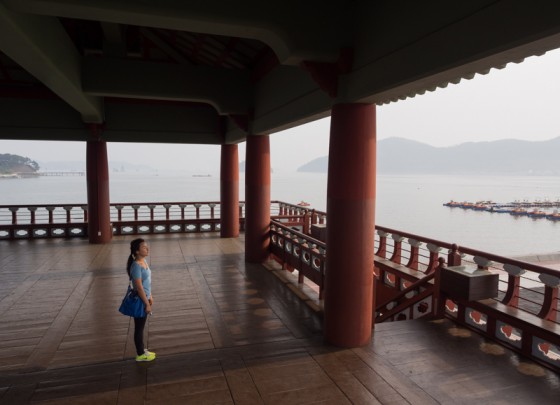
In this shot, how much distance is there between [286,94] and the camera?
22.5 feet

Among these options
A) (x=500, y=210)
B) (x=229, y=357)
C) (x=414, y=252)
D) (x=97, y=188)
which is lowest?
(x=500, y=210)

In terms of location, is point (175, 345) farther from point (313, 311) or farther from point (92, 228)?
point (92, 228)

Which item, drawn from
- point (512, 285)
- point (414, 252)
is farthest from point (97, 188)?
point (512, 285)

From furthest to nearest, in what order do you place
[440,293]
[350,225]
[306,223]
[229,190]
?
1. [229,190]
2. [306,223]
3. [440,293]
4. [350,225]

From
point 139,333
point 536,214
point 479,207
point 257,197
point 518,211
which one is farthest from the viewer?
point 479,207

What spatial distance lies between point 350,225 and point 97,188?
10155 millimetres

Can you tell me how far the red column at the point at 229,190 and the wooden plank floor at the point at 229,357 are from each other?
5.84m

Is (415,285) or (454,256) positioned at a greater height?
(454,256)

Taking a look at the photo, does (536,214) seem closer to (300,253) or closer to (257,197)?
(257,197)

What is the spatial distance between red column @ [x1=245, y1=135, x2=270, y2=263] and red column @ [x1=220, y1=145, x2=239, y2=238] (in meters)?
3.43

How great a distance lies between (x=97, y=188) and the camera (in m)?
12.5

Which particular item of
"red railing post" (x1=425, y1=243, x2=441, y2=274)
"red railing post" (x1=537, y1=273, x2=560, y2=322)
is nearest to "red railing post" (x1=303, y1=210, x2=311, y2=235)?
"red railing post" (x1=425, y1=243, x2=441, y2=274)

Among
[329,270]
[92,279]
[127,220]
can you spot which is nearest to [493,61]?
[329,270]

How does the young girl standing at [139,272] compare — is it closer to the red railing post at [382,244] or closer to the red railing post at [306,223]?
the red railing post at [382,244]
